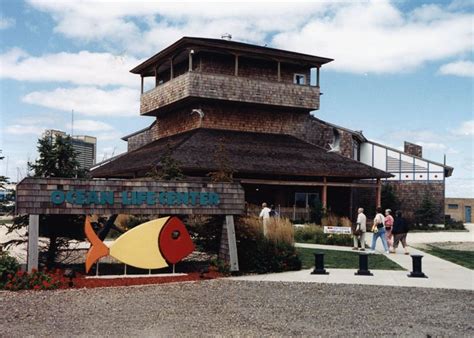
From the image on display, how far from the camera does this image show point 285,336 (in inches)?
315

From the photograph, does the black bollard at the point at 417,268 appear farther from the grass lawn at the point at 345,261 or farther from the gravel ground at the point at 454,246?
the gravel ground at the point at 454,246

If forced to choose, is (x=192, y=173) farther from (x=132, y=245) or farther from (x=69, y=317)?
(x=69, y=317)

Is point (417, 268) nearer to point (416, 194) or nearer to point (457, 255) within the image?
point (457, 255)

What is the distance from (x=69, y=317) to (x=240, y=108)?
25.5m

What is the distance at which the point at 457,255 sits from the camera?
2002cm

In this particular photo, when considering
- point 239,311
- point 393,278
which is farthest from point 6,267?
point 393,278

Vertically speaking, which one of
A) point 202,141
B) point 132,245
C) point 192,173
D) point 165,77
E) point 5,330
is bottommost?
point 5,330

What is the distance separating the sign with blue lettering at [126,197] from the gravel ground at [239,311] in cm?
207

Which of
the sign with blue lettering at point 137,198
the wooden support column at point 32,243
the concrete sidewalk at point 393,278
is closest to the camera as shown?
the wooden support column at point 32,243

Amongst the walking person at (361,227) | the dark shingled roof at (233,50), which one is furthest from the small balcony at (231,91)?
the walking person at (361,227)

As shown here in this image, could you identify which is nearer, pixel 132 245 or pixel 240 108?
pixel 132 245

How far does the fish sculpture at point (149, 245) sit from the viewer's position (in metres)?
13.0

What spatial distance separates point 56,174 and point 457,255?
45.8 ft

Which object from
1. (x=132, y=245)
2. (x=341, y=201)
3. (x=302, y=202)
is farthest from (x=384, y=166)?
(x=132, y=245)
